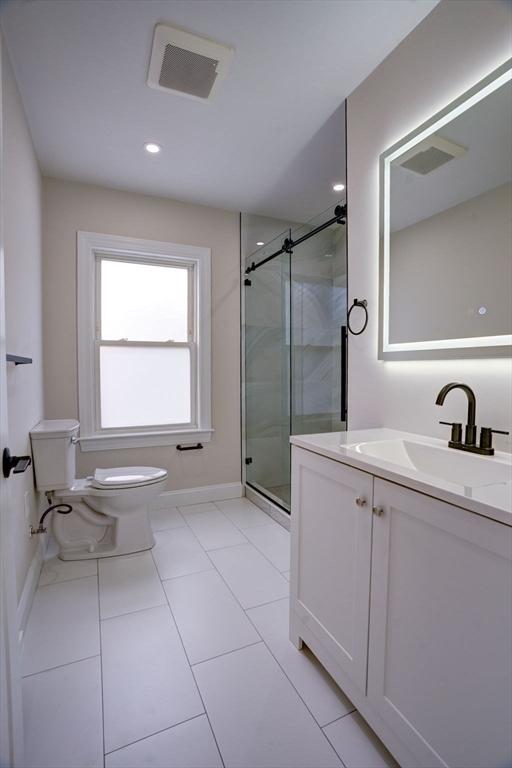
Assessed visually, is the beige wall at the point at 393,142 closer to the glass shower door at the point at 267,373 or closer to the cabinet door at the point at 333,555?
the cabinet door at the point at 333,555

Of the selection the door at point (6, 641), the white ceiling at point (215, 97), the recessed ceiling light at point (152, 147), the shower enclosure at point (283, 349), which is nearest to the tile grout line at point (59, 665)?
the door at point (6, 641)

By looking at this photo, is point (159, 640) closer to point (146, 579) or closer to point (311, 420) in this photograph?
point (146, 579)

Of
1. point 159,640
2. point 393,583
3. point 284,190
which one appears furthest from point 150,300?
point 393,583

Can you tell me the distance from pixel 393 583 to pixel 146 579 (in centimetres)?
153

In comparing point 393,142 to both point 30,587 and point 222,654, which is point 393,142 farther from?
point 30,587

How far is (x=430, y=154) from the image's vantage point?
A: 1453 mm

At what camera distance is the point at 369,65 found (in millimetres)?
1670

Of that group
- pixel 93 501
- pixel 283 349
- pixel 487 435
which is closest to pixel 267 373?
pixel 283 349

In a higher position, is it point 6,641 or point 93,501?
point 6,641

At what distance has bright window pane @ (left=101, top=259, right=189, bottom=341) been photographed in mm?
2906

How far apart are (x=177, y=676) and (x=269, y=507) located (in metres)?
1.58

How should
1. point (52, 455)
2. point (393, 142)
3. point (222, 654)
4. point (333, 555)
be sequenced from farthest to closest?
point (52, 455), point (393, 142), point (222, 654), point (333, 555)

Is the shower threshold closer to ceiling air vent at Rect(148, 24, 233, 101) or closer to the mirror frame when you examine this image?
the mirror frame

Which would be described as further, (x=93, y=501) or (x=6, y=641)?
(x=93, y=501)
